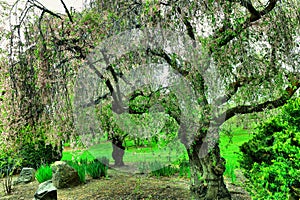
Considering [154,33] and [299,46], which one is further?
[299,46]

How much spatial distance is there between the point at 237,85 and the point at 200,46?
81 cm

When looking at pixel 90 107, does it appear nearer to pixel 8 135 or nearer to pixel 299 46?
pixel 8 135

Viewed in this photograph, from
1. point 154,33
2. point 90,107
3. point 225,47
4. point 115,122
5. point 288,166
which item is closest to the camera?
point 288,166

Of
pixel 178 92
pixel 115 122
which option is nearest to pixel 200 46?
pixel 178 92

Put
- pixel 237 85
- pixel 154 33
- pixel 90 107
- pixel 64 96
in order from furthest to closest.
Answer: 1. pixel 90 107
2. pixel 237 85
3. pixel 154 33
4. pixel 64 96

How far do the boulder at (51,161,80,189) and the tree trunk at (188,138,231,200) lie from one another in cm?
302

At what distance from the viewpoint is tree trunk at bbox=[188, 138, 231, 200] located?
3506mm

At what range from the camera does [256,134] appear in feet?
10.4

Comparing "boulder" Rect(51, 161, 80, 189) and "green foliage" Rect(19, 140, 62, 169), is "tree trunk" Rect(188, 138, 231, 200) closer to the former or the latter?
"boulder" Rect(51, 161, 80, 189)

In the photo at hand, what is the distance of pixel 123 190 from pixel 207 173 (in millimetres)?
1930

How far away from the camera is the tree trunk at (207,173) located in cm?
351

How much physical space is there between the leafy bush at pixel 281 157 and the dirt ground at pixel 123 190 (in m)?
1.61

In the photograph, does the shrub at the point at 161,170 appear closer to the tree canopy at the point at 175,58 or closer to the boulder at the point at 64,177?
the boulder at the point at 64,177

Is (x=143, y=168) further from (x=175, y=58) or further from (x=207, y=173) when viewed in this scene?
(x=175, y=58)
